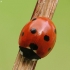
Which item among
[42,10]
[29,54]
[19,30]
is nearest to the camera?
[42,10]

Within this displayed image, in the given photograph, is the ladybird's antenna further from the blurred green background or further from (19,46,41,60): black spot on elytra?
the blurred green background


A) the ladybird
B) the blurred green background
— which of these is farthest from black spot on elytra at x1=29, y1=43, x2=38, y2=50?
the blurred green background

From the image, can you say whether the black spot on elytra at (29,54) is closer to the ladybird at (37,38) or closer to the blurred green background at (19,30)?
the ladybird at (37,38)

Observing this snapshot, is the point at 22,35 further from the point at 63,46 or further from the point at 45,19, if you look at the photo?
the point at 63,46

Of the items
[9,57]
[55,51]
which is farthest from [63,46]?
[9,57]

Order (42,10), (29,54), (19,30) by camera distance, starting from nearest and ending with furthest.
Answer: (42,10), (29,54), (19,30)

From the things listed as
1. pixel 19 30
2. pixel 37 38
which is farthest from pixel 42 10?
pixel 19 30

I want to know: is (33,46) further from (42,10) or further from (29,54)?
(42,10)

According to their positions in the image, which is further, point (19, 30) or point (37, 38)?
point (19, 30)
